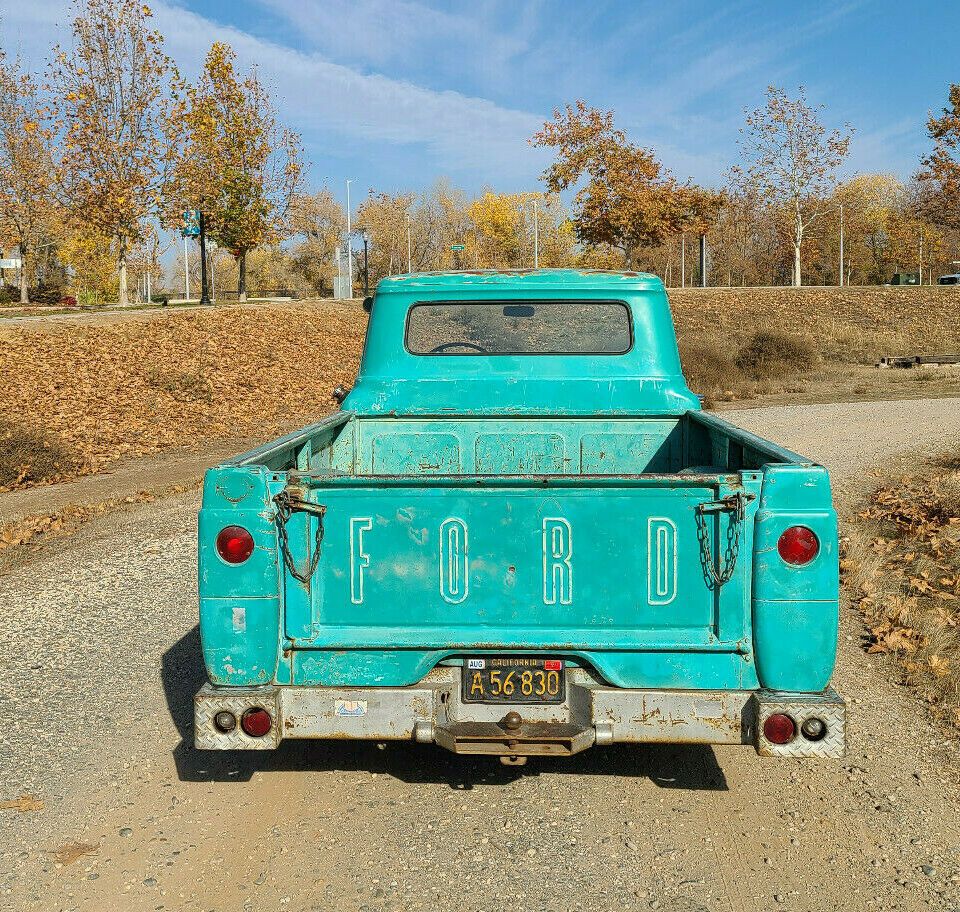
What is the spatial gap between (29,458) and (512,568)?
10932 mm

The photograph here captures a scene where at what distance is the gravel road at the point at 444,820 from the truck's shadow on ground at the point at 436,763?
13mm

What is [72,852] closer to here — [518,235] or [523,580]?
[523,580]

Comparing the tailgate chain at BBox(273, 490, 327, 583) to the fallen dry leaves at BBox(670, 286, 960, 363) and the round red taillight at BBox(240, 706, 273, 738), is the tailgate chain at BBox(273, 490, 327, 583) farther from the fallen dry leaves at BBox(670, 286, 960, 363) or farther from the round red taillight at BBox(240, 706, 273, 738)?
the fallen dry leaves at BBox(670, 286, 960, 363)

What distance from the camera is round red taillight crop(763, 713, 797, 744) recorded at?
3260mm

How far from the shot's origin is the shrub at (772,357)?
26.6 metres

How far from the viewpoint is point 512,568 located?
3.37 m

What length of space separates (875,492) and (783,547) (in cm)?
766

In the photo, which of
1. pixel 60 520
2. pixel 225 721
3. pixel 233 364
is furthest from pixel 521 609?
pixel 233 364

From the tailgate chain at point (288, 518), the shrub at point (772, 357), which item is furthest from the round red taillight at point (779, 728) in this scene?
the shrub at point (772, 357)

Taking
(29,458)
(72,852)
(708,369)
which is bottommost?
(72,852)

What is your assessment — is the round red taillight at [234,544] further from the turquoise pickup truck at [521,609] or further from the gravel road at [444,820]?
the gravel road at [444,820]

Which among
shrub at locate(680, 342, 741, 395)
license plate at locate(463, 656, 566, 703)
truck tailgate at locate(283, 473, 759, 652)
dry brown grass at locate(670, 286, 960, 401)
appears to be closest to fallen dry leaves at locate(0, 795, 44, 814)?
truck tailgate at locate(283, 473, 759, 652)

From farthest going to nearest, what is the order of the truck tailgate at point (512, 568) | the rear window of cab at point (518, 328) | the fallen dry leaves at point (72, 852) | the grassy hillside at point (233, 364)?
the grassy hillside at point (233, 364) < the rear window of cab at point (518, 328) < the fallen dry leaves at point (72, 852) < the truck tailgate at point (512, 568)

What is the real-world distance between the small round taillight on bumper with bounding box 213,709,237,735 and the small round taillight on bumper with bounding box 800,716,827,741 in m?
1.96
